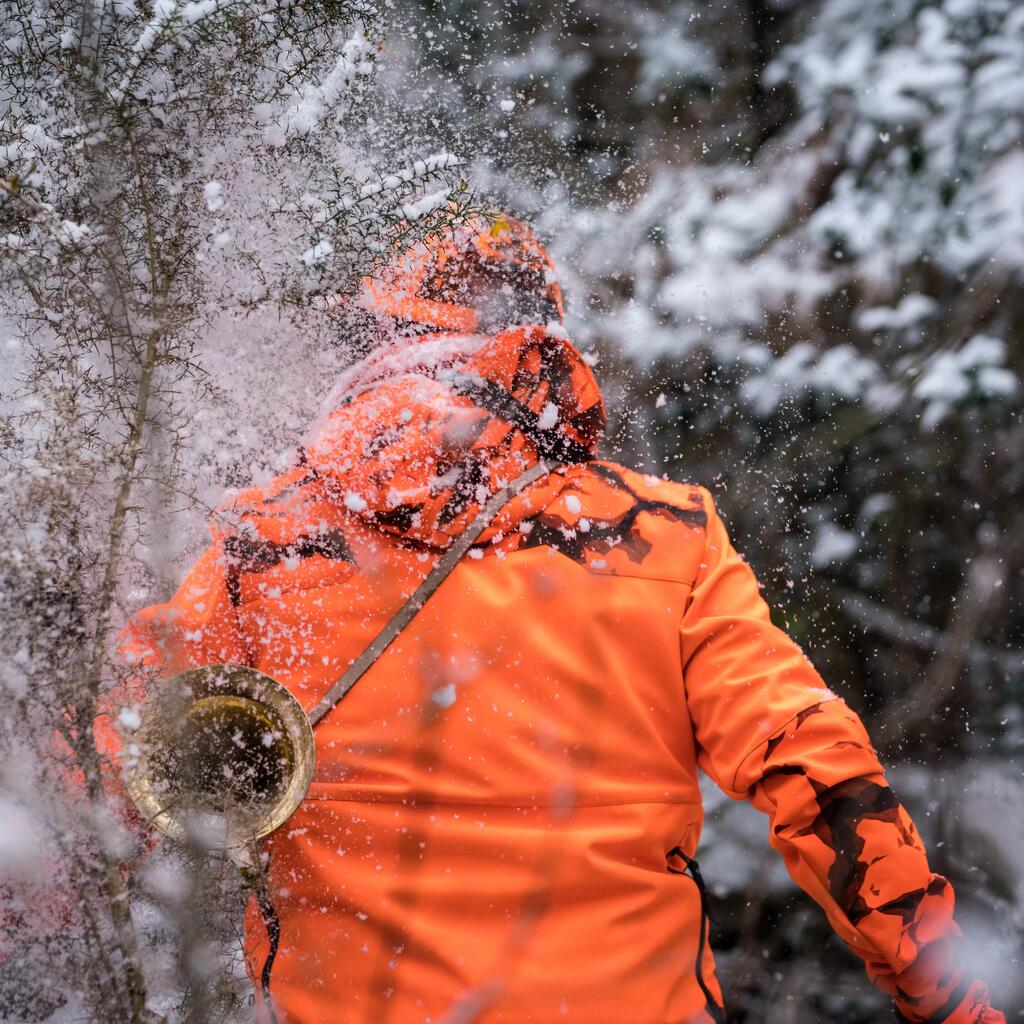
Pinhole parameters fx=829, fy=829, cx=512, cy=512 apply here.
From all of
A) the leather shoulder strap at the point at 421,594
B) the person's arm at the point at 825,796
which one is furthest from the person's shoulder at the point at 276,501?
the person's arm at the point at 825,796

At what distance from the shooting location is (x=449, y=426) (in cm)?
118

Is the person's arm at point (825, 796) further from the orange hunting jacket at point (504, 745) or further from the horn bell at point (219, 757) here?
the horn bell at point (219, 757)

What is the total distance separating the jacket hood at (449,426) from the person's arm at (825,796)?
1.11 feet

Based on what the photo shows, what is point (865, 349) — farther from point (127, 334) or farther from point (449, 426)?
point (127, 334)

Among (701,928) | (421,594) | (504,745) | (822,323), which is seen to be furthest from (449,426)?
(822,323)

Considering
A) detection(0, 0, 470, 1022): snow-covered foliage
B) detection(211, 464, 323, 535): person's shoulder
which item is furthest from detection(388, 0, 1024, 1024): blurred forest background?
detection(0, 0, 470, 1022): snow-covered foliage

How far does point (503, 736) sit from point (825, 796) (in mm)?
467

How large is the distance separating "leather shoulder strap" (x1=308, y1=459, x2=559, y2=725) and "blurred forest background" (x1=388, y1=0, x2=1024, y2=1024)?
1.76 metres

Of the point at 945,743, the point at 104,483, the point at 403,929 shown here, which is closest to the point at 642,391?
the point at 945,743

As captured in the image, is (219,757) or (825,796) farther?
(825,796)

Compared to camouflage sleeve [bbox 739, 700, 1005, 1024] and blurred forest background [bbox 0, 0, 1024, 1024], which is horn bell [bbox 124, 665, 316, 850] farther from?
blurred forest background [bbox 0, 0, 1024, 1024]

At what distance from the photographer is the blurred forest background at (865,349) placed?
2.99 metres

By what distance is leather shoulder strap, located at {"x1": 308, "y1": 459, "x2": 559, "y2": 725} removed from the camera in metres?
1.16

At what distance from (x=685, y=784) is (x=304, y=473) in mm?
749
